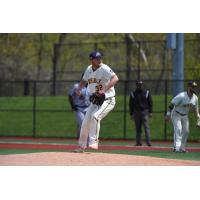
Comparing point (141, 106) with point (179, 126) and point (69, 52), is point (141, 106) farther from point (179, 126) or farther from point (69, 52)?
point (69, 52)

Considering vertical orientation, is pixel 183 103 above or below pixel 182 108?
above

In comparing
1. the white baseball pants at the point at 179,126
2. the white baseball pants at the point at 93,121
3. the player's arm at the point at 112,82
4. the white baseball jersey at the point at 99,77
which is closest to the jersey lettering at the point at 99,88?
the white baseball jersey at the point at 99,77

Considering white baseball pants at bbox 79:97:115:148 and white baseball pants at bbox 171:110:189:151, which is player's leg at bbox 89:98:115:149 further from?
white baseball pants at bbox 171:110:189:151

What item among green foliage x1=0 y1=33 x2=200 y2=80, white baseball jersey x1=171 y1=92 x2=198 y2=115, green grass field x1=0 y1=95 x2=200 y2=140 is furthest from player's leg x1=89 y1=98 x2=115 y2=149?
green foliage x1=0 y1=33 x2=200 y2=80

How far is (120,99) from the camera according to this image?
3319cm

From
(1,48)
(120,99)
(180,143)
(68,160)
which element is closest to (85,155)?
(68,160)

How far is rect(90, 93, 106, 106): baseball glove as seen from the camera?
13.3m

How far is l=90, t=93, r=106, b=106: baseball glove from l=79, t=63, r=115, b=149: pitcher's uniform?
91 mm

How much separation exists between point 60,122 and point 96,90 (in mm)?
18038

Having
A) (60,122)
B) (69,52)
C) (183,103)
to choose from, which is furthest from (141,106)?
(69,52)

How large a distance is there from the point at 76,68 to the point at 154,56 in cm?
739

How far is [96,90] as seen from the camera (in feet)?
44.2

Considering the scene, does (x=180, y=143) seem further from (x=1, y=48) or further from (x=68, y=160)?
(x=1, y=48)

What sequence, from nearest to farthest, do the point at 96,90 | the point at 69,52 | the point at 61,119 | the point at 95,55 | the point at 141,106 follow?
the point at 95,55
the point at 96,90
the point at 141,106
the point at 61,119
the point at 69,52
